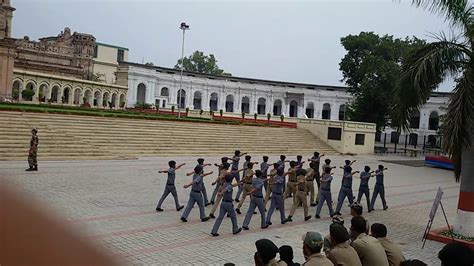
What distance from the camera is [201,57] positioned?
7962cm

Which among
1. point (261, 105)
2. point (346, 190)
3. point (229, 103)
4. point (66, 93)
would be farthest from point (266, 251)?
point (261, 105)

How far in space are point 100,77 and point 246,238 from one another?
52646 millimetres

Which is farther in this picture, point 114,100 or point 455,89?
point 114,100

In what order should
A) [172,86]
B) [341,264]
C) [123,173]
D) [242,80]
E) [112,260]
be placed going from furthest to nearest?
1. [242,80]
2. [172,86]
3. [123,173]
4. [341,264]
5. [112,260]

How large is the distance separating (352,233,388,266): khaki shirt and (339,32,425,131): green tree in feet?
106

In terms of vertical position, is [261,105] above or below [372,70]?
below

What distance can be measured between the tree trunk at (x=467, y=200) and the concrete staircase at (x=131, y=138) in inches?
594

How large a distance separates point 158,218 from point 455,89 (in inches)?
275

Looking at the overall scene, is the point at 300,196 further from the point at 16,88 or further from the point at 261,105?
the point at 261,105

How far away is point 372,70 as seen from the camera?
39.4m

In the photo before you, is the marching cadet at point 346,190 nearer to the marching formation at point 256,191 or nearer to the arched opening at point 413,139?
the marching formation at point 256,191

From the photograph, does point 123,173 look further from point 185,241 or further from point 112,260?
point 112,260

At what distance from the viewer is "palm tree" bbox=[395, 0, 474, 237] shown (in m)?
8.68

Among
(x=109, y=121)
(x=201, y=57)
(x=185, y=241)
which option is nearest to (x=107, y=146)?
(x=109, y=121)
